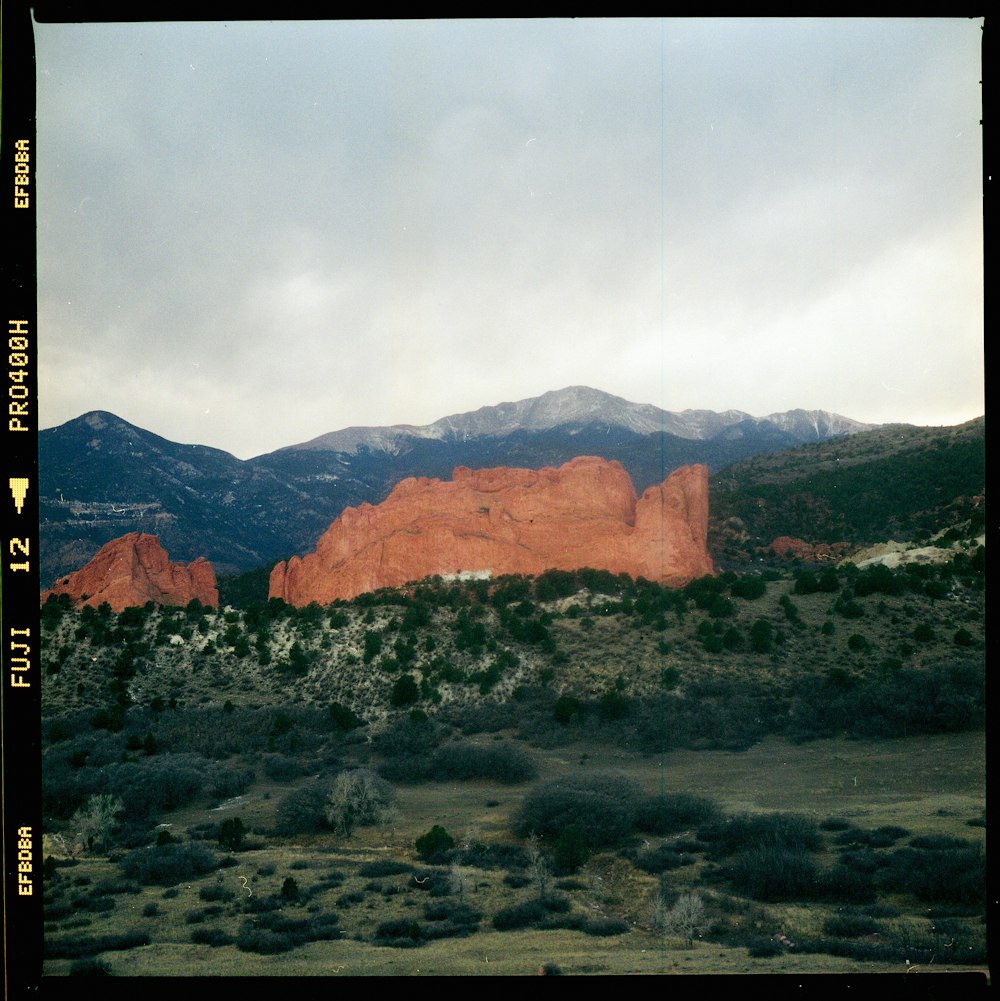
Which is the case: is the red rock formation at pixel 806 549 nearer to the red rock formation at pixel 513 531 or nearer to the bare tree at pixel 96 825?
the red rock formation at pixel 513 531

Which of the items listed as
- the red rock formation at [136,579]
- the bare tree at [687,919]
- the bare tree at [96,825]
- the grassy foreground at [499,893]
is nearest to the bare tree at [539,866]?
the grassy foreground at [499,893]

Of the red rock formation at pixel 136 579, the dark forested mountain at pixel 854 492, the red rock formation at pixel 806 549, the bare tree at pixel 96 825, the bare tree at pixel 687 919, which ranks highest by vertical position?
the dark forested mountain at pixel 854 492

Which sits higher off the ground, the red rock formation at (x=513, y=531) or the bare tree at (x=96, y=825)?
the red rock formation at (x=513, y=531)

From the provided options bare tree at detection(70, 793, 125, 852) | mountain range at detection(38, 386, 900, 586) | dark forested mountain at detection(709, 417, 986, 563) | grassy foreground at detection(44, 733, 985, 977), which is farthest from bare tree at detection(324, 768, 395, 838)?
dark forested mountain at detection(709, 417, 986, 563)

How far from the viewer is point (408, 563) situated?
102 ft

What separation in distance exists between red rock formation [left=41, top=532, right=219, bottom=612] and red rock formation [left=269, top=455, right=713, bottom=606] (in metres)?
2.94

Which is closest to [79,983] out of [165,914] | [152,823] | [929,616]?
[165,914]

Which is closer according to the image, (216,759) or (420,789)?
(420,789)

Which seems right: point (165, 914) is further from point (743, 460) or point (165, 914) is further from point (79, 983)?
point (743, 460)

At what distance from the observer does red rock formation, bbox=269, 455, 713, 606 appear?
1176 inches

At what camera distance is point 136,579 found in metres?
28.6

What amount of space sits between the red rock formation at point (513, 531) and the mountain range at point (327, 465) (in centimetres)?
82

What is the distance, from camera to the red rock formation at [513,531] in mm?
29875

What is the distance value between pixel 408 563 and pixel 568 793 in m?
20.3
